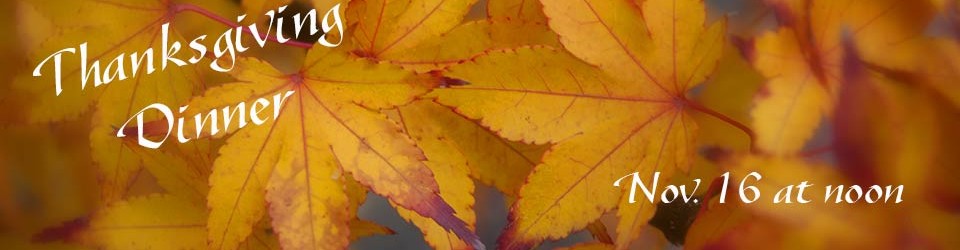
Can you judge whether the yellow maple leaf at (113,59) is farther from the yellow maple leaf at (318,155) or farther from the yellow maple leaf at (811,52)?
the yellow maple leaf at (811,52)

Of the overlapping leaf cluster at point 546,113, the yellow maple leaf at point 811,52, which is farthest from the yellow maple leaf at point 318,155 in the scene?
the yellow maple leaf at point 811,52

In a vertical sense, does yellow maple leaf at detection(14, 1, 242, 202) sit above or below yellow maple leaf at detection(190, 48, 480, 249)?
above

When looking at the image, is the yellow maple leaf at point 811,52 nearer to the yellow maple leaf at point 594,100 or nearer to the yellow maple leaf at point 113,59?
the yellow maple leaf at point 594,100

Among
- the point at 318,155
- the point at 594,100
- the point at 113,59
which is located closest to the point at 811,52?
the point at 594,100

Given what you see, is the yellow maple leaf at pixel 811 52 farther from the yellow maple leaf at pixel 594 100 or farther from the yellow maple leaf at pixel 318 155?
the yellow maple leaf at pixel 318 155

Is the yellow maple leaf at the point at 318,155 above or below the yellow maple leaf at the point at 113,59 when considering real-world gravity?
below

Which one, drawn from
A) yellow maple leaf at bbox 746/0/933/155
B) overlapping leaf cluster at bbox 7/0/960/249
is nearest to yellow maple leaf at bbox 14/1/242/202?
overlapping leaf cluster at bbox 7/0/960/249

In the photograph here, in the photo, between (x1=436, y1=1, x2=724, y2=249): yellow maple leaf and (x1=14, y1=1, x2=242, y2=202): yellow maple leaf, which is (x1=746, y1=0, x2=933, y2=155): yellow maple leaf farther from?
(x1=14, y1=1, x2=242, y2=202): yellow maple leaf

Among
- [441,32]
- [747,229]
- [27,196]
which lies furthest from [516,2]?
[27,196]

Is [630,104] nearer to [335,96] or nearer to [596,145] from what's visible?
[596,145]

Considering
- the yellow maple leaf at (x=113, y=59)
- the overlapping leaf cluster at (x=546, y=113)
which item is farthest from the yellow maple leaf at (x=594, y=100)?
the yellow maple leaf at (x=113, y=59)
